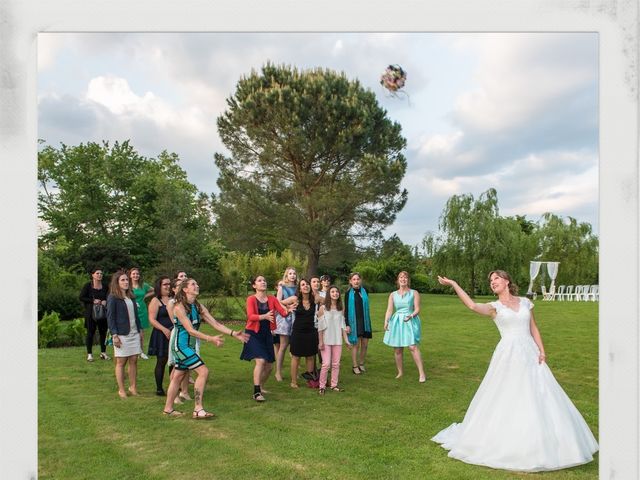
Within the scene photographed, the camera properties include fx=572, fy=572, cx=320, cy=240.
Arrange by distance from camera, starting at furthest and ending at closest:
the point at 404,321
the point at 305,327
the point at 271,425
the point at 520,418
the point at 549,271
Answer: the point at 549,271 → the point at 404,321 → the point at 305,327 → the point at 271,425 → the point at 520,418

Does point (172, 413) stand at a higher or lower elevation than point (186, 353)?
lower

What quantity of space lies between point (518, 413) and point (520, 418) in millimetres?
56

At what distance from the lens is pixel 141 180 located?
3244 centimetres

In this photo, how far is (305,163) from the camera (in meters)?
29.6

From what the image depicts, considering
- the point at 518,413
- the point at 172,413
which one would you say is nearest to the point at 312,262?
the point at 172,413

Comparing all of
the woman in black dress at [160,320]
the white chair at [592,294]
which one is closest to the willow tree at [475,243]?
the white chair at [592,294]

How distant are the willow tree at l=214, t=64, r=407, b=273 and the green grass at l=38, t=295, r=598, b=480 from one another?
15.7 meters

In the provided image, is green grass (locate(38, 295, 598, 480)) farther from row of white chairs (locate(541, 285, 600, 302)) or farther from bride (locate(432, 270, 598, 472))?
row of white chairs (locate(541, 285, 600, 302))

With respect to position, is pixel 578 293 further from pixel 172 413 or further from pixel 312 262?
pixel 172 413


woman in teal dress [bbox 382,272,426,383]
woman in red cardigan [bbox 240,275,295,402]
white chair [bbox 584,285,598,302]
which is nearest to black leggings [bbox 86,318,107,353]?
woman in red cardigan [bbox 240,275,295,402]

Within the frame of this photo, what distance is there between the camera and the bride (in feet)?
18.9

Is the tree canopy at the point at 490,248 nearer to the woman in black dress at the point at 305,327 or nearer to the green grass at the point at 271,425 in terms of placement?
the green grass at the point at 271,425
